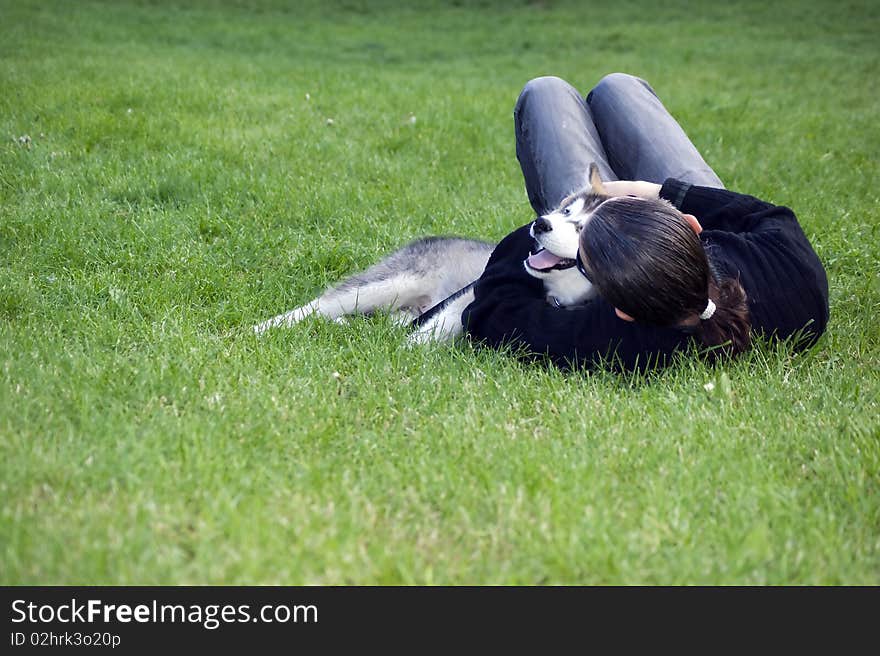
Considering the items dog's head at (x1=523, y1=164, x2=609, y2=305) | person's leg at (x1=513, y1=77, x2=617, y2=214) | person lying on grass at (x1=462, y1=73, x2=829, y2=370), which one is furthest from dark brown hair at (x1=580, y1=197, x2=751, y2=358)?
person's leg at (x1=513, y1=77, x2=617, y2=214)

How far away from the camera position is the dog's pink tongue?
134 inches

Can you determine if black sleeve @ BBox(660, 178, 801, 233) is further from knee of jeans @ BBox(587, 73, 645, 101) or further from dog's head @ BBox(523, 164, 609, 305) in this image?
knee of jeans @ BBox(587, 73, 645, 101)

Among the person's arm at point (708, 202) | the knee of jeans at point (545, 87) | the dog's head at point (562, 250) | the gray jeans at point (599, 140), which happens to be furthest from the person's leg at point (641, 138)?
the dog's head at point (562, 250)

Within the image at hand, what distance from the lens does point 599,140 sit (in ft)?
15.2

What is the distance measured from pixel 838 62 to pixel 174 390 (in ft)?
44.1

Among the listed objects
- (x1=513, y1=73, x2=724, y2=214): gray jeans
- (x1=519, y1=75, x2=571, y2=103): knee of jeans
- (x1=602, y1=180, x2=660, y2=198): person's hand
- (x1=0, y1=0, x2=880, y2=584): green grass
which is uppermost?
(x1=519, y1=75, x2=571, y2=103): knee of jeans

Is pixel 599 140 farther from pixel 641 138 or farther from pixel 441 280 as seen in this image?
pixel 441 280

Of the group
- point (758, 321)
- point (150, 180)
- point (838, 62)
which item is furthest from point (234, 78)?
point (838, 62)

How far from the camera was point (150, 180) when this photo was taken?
18.5 ft

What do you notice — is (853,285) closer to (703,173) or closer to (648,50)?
(703,173)

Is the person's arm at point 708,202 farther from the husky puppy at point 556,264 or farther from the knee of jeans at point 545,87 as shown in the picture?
the knee of jeans at point 545,87

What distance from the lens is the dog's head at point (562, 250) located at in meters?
3.31

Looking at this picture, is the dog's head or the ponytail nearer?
the ponytail

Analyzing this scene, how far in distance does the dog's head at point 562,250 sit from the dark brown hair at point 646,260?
40cm
